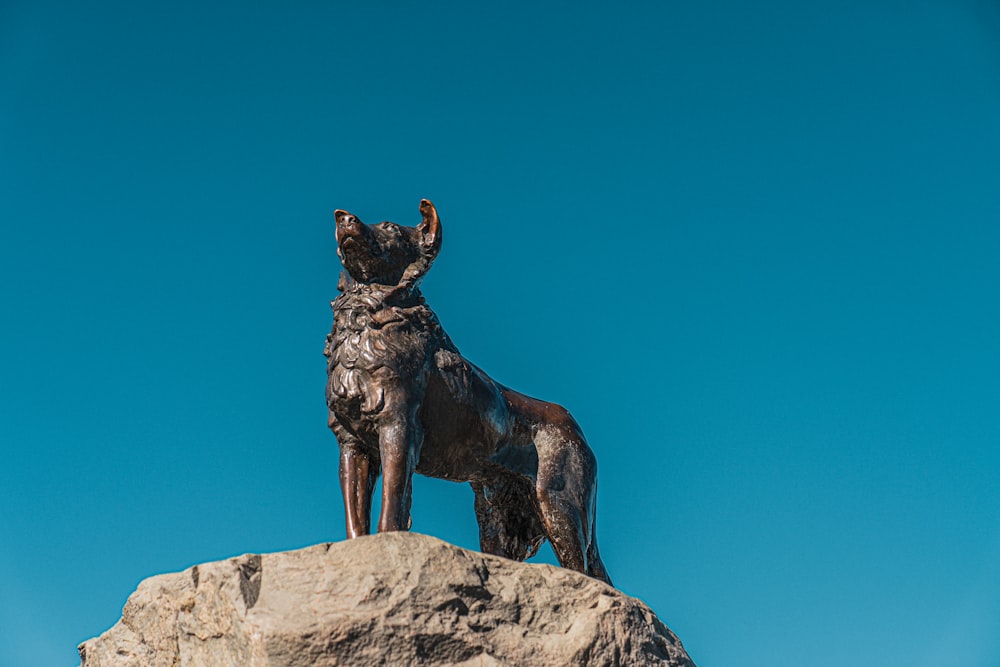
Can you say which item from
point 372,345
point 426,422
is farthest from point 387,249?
point 426,422

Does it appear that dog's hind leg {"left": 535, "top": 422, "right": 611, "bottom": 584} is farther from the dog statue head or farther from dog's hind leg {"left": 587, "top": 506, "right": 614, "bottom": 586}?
the dog statue head

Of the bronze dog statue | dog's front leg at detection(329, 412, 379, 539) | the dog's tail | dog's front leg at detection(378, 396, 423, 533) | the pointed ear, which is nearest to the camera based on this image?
dog's front leg at detection(378, 396, 423, 533)

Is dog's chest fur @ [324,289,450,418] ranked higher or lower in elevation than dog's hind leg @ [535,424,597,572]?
higher

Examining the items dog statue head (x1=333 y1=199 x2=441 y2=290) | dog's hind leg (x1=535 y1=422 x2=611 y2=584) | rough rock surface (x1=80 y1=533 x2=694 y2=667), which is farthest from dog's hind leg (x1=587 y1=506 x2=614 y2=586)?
dog statue head (x1=333 y1=199 x2=441 y2=290)

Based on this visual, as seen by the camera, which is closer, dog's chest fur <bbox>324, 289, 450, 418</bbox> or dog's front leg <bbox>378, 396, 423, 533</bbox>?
dog's front leg <bbox>378, 396, 423, 533</bbox>

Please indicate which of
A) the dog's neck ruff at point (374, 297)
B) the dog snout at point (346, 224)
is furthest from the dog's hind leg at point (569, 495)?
the dog snout at point (346, 224)

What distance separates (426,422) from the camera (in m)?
8.19

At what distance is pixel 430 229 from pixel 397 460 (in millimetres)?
1702

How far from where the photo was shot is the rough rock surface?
20.8 feet

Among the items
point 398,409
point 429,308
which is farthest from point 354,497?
point 429,308

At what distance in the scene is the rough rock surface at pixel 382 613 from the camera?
6.35 metres

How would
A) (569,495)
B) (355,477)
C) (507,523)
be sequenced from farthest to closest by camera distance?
(507,523) → (569,495) → (355,477)

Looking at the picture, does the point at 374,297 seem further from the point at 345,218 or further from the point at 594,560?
the point at 594,560

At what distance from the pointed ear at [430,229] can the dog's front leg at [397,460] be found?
118 cm
